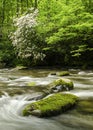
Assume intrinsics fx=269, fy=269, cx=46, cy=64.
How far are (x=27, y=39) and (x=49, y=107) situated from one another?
681 inches

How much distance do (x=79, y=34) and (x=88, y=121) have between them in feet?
50.6

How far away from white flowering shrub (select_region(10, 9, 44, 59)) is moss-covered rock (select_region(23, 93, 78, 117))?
51.5 feet

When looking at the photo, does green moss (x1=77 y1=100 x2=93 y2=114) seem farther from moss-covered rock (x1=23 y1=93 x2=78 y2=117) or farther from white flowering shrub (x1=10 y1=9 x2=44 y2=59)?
white flowering shrub (x1=10 y1=9 x2=44 y2=59)

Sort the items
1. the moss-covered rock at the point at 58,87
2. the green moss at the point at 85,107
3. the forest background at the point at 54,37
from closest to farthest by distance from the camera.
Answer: the green moss at the point at 85,107
the moss-covered rock at the point at 58,87
the forest background at the point at 54,37

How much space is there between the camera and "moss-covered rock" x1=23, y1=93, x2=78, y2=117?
774cm

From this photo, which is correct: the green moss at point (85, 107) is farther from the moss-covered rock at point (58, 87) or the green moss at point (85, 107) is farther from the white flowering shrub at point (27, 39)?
the white flowering shrub at point (27, 39)

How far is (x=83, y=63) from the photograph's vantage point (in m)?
23.0

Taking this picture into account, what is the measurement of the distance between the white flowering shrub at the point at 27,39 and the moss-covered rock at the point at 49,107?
15693 mm

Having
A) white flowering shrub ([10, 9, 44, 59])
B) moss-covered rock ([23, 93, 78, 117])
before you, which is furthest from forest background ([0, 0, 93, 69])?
moss-covered rock ([23, 93, 78, 117])

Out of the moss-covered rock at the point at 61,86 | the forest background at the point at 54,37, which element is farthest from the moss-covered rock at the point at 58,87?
the forest background at the point at 54,37

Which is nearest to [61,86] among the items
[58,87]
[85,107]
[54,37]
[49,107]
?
[58,87]

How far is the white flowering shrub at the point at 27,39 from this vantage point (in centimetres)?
2430

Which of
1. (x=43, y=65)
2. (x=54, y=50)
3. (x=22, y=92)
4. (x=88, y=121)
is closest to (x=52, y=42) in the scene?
(x=54, y=50)

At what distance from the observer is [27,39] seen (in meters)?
24.7
